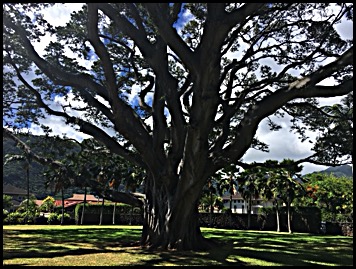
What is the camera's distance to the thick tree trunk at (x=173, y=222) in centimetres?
1172

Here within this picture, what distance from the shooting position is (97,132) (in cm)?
1316

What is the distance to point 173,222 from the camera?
1184cm

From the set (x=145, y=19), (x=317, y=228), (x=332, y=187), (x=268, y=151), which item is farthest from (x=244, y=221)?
(x=145, y=19)

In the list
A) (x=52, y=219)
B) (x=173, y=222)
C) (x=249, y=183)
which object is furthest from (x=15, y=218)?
(x=173, y=222)

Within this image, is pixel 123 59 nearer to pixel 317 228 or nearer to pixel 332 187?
pixel 317 228

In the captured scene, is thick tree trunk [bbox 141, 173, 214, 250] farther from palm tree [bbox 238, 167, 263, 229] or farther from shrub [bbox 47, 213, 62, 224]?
shrub [bbox 47, 213, 62, 224]

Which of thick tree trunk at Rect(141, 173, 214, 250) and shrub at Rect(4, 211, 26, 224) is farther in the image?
shrub at Rect(4, 211, 26, 224)

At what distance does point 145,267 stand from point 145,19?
9893 millimetres

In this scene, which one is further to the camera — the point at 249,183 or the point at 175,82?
the point at 249,183

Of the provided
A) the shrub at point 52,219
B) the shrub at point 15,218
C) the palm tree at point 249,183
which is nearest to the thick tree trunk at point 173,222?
the palm tree at point 249,183

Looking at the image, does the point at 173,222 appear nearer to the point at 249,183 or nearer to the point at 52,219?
the point at 249,183

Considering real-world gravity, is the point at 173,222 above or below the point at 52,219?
above

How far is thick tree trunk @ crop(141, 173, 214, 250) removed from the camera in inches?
461

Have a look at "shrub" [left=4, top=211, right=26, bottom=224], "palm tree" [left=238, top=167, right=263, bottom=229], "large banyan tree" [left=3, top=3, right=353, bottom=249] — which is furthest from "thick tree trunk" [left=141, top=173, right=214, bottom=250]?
"shrub" [left=4, top=211, right=26, bottom=224]
